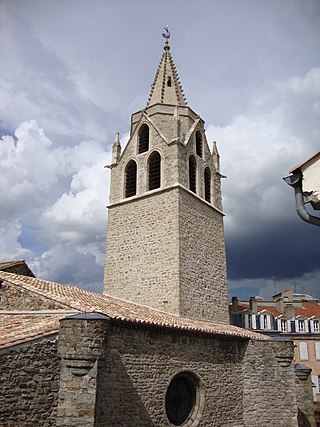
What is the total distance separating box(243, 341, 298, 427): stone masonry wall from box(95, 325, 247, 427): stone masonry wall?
46cm

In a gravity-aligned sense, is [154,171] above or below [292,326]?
above

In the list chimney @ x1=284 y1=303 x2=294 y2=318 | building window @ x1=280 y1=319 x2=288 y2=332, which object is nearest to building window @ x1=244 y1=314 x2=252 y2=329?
building window @ x1=280 y1=319 x2=288 y2=332

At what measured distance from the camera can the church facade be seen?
8.00 metres

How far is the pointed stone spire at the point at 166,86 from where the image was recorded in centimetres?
2170

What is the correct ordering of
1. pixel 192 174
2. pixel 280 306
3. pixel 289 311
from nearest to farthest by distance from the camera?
1. pixel 192 174
2. pixel 289 311
3. pixel 280 306

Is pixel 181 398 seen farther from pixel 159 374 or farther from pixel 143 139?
pixel 143 139

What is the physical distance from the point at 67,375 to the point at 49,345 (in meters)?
0.76

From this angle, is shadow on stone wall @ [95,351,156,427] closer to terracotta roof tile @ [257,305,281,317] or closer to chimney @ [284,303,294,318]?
chimney @ [284,303,294,318]

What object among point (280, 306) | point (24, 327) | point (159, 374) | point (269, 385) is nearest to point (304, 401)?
point (269, 385)

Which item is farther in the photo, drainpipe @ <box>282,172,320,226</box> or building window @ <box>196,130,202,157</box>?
building window @ <box>196,130,202,157</box>

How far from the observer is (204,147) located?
2150 cm

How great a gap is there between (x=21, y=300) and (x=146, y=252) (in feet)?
23.7

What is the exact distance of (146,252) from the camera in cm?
1698

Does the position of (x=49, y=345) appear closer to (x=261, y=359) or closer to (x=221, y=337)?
(x=221, y=337)
